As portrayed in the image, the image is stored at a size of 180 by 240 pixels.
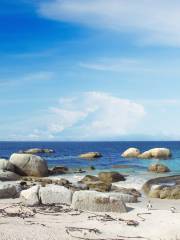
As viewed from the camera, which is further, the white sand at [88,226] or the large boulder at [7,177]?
the large boulder at [7,177]

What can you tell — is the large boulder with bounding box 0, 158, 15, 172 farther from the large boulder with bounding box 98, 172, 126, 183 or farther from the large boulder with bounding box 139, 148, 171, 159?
the large boulder with bounding box 139, 148, 171, 159

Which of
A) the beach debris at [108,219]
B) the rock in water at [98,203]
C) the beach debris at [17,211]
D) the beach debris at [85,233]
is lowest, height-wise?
the beach debris at [85,233]

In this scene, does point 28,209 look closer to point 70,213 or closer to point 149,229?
point 70,213

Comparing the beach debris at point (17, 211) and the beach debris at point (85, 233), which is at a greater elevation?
the beach debris at point (17, 211)

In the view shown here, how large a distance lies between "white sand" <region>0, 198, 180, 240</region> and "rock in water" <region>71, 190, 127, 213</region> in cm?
43

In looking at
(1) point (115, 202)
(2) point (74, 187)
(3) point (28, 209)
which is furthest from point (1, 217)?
(2) point (74, 187)

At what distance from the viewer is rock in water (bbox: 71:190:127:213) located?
15.7 meters

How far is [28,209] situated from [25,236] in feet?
13.8

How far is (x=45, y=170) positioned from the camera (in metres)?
35.3

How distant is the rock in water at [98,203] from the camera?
1570cm

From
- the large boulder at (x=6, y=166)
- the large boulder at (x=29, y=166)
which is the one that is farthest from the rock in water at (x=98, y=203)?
the large boulder at (x=29, y=166)

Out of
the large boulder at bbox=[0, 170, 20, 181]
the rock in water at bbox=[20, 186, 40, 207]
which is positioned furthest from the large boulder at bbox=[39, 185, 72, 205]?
the large boulder at bbox=[0, 170, 20, 181]

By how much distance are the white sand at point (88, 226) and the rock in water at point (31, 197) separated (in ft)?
5.97

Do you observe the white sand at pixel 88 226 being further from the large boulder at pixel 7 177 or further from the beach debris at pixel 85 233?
the large boulder at pixel 7 177
